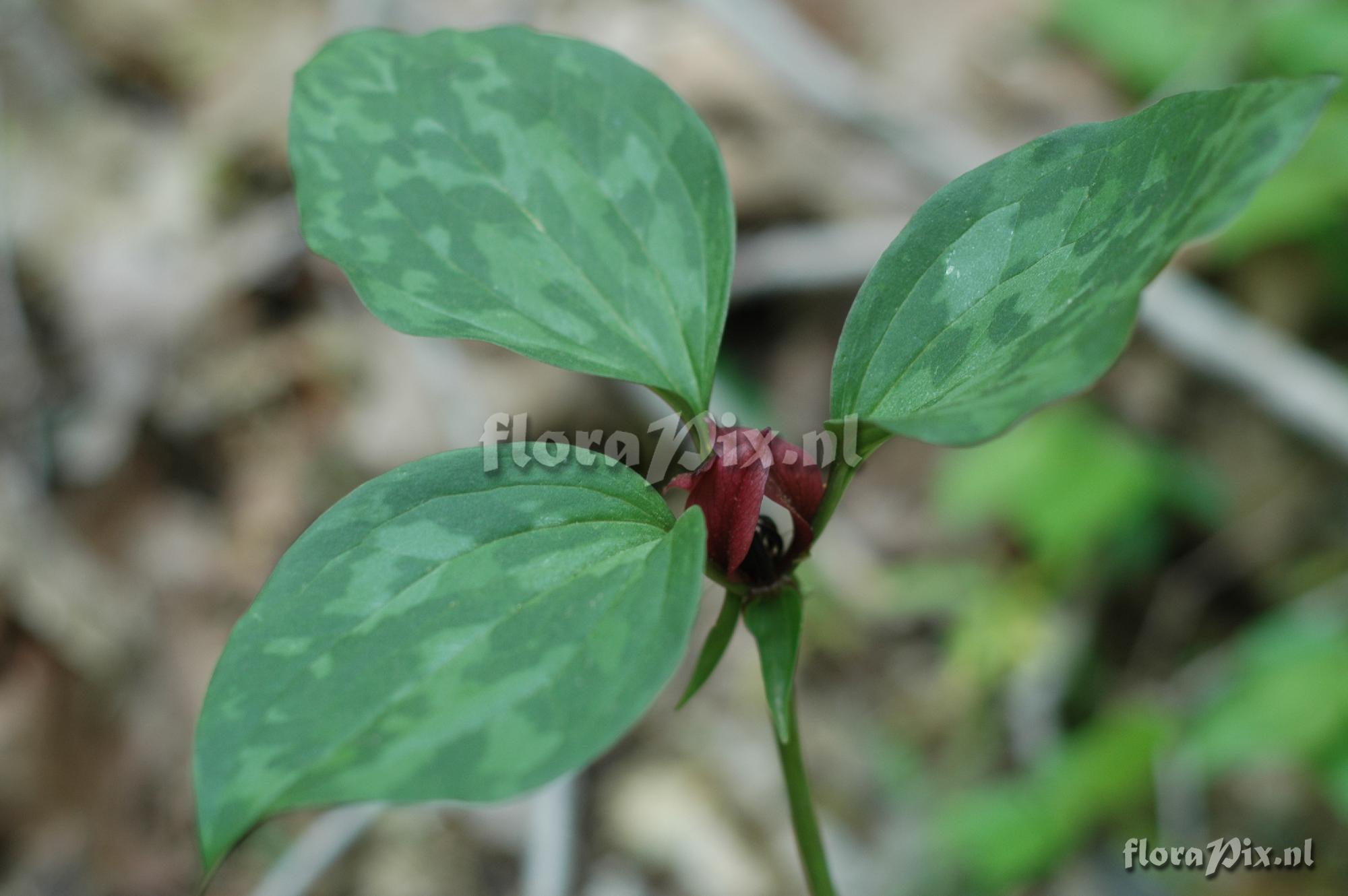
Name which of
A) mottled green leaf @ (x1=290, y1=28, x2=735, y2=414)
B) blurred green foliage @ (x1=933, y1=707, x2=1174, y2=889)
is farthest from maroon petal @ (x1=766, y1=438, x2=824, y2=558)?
blurred green foliage @ (x1=933, y1=707, x2=1174, y2=889)

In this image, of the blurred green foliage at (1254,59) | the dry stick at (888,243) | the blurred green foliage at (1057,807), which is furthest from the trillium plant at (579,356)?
the blurred green foliage at (1254,59)

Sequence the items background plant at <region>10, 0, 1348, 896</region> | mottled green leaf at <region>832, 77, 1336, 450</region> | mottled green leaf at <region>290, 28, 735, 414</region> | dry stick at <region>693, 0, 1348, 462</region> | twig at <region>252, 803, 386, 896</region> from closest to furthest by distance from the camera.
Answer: mottled green leaf at <region>832, 77, 1336, 450</region> → mottled green leaf at <region>290, 28, 735, 414</region> → twig at <region>252, 803, 386, 896</region> → background plant at <region>10, 0, 1348, 896</region> → dry stick at <region>693, 0, 1348, 462</region>

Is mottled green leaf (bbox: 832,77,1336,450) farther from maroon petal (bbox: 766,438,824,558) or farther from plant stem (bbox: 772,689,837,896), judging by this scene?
plant stem (bbox: 772,689,837,896)

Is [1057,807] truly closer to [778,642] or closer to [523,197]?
[778,642]

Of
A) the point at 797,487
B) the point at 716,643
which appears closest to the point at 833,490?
the point at 797,487

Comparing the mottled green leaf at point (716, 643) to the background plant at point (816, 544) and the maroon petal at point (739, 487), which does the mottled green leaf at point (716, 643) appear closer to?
the maroon petal at point (739, 487)

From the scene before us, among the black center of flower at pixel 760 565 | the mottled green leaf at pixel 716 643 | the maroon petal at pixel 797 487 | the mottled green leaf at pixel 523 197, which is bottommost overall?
the mottled green leaf at pixel 716 643

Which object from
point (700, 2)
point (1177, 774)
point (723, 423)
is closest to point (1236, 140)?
point (723, 423)
